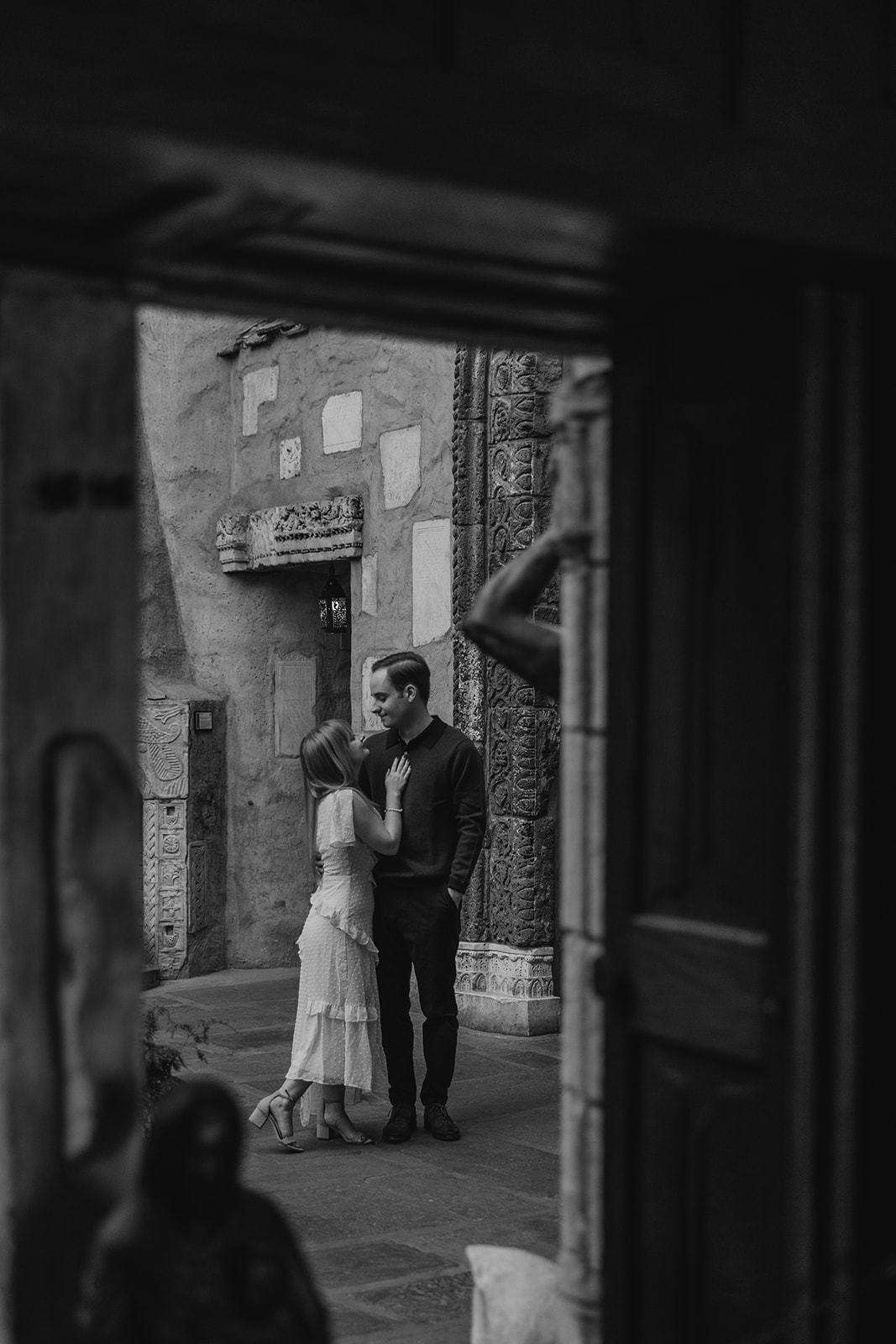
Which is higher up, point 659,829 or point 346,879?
point 659,829

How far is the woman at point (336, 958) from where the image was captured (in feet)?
18.8

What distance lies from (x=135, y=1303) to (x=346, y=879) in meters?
3.56

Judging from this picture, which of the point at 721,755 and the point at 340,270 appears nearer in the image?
the point at 340,270

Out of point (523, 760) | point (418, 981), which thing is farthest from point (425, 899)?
point (523, 760)

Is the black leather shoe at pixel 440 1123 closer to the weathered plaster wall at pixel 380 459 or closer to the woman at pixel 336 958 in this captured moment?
the woman at pixel 336 958

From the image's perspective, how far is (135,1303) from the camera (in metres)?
2.30

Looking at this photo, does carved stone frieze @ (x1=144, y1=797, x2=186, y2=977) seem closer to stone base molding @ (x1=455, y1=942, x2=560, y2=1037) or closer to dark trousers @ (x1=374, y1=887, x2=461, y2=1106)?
stone base molding @ (x1=455, y1=942, x2=560, y2=1037)

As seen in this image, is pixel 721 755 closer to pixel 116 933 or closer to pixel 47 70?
pixel 116 933

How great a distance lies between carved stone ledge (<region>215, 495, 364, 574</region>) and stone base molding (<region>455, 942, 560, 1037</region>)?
2249 mm

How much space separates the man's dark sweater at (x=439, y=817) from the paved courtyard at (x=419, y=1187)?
88 cm

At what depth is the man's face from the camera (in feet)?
19.8

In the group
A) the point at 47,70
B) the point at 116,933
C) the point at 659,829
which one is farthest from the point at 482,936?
the point at 47,70

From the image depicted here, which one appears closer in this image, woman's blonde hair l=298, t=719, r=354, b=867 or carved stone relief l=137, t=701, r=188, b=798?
woman's blonde hair l=298, t=719, r=354, b=867

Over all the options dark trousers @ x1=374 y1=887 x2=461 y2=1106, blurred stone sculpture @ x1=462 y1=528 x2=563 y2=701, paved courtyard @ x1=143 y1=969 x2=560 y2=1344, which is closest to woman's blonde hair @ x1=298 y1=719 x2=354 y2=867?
dark trousers @ x1=374 y1=887 x2=461 y2=1106
